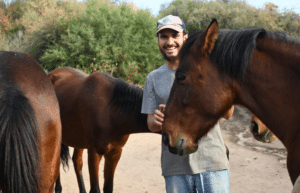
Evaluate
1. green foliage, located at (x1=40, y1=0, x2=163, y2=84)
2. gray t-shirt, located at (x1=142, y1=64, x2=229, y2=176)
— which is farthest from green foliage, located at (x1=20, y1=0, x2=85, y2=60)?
gray t-shirt, located at (x1=142, y1=64, x2=229, y2=176)

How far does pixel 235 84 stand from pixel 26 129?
1.40 m

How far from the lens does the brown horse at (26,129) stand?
1.66 meters

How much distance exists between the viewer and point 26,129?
1.74m

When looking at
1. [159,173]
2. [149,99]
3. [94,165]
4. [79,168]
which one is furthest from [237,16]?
[149,99]

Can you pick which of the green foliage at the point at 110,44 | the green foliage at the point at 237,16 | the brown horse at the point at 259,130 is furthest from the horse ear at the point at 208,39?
the green foliage at the point at 237,16

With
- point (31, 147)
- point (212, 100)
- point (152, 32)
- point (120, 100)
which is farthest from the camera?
point (152, 32)

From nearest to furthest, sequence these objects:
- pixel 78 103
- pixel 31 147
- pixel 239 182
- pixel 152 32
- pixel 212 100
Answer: pixel 212 100, pixel 31 147, pixel 78 103, pixel 239 182, pixel 152 32

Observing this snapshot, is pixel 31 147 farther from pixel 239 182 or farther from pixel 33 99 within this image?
pixel 239 182

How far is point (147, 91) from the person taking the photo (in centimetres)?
222

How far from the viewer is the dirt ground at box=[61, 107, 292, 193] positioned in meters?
4.90

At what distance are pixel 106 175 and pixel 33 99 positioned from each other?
219 centimetres

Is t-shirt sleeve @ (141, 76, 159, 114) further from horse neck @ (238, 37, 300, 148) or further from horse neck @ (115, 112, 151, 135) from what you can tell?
horse neck @ (115, 112, 151, 135)

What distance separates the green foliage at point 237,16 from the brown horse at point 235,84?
19.3 metres

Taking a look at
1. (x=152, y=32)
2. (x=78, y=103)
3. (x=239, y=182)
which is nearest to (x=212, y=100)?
(x=78, y=103)
